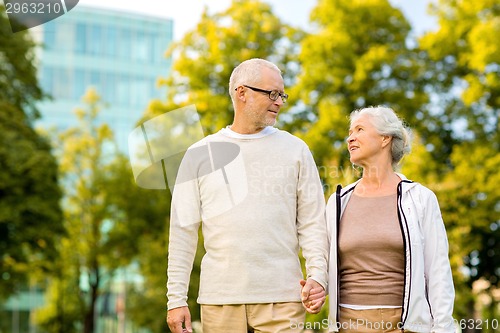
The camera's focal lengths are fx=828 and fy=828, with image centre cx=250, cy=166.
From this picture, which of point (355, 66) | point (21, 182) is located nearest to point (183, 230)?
point (21, 182)

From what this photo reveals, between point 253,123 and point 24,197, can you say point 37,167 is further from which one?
point 253,123

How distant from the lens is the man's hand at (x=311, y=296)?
4344mm

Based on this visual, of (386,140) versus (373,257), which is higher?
(386,140)

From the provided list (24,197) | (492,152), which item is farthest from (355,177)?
(24,197)

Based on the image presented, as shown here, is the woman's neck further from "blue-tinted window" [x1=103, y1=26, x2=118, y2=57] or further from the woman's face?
"blue-tinted window" [x1=103, y1=26, x2=118, y2=57]

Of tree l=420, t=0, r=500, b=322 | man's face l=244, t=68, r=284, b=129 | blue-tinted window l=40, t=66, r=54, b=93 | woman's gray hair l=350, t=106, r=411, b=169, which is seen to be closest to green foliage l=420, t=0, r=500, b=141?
tree l=420, t=0, r=500, b=322

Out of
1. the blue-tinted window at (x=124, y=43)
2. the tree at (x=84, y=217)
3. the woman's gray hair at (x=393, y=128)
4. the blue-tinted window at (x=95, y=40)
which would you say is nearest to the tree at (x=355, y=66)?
the tree at (x=84, y=217)

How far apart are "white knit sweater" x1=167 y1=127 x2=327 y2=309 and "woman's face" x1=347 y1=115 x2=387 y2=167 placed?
1.07 feet

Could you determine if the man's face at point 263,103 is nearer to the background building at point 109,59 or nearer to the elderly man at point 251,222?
the elderly man at point 251,222

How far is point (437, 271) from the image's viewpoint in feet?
15.0

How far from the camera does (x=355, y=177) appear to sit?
50.9ft

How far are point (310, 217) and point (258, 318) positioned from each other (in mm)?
644

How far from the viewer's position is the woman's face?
492cm

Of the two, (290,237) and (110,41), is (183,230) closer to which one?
(290,237)
